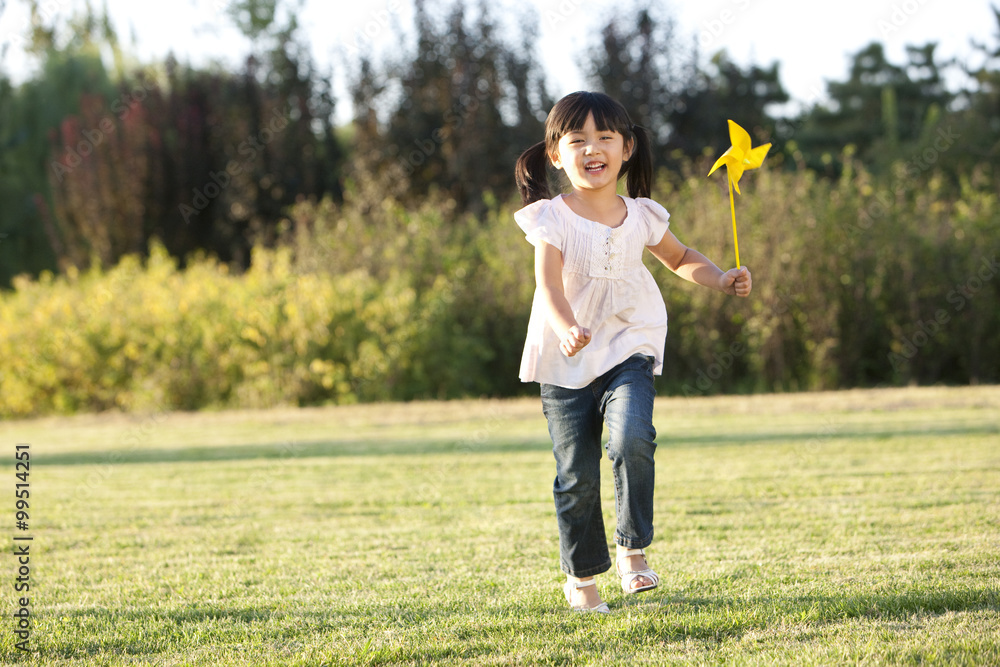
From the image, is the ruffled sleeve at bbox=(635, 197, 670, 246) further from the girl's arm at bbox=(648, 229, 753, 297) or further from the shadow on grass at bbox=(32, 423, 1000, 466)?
the shadow on grass at bbox=(32, 423, 1000, 466)

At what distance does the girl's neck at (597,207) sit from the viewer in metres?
3.27

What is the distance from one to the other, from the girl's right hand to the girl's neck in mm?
566

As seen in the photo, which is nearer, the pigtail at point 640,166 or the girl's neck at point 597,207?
the girl's neck at point 597,207

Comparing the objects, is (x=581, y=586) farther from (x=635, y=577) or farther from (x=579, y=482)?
(x=579, y=482)

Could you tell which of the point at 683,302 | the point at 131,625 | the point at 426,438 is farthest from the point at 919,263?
the point at 131,625

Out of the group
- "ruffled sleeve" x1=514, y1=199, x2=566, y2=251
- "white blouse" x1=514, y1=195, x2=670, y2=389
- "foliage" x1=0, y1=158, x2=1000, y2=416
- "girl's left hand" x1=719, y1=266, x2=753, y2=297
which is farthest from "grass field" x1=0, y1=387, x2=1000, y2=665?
"foliage" x1=0, y1=158, x2=1000, y2=416


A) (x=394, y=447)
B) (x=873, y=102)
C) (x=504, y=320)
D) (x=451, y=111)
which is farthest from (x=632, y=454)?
(x=873, y=102)

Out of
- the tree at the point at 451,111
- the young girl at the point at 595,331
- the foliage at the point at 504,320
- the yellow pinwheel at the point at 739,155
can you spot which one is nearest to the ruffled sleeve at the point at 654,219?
the young girl at the point at 595,331

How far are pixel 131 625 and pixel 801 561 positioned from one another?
2430 mm

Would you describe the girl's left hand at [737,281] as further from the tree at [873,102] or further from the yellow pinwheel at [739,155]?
the tree at [873,102]

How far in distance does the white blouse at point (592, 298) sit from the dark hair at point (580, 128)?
23 centimetres

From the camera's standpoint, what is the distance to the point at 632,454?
116 inches

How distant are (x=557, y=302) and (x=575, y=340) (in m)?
0.26

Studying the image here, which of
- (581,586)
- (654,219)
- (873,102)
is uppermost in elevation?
(873,102)
